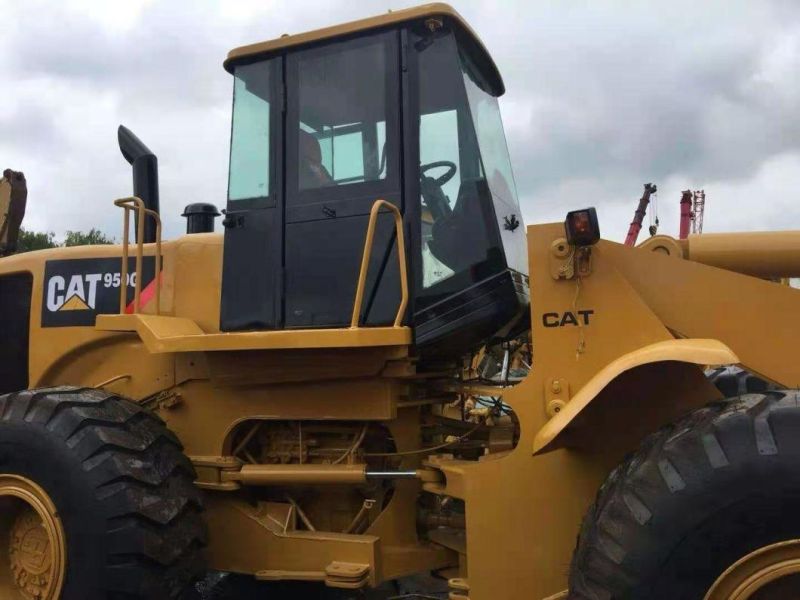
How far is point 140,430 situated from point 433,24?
2544mm

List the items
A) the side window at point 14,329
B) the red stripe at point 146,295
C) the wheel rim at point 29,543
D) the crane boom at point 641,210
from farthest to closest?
the crane boom at point 641,210 < the side window at point 14,329 < the red stripe at point 146,295 < the wheel rim at point 29,543

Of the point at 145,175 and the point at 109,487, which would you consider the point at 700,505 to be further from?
the point at 145,175

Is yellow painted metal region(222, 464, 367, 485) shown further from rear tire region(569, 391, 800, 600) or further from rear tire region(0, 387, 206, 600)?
rear tire region(569, 391, 800, 600)

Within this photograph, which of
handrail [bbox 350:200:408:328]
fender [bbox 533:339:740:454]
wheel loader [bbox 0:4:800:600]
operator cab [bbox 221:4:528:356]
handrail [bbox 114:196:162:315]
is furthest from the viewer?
handrail [bbox 114:196:162:315]

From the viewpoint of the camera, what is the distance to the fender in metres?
2.55

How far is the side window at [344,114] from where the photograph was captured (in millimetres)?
3684

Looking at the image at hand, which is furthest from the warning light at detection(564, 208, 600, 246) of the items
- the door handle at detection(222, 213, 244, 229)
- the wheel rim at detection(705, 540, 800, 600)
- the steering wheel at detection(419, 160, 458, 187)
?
the door handle at detection(222, 213, 244, 229)

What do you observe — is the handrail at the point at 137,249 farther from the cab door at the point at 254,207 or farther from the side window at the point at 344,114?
the side window at the point at 344,114

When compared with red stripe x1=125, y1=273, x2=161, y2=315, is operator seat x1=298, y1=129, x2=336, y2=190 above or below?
above

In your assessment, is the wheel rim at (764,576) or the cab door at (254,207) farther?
the cab door at (254,207)

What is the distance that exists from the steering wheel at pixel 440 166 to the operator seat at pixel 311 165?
0.52 meters

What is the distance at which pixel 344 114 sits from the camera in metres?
3.78

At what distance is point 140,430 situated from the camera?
144 inches

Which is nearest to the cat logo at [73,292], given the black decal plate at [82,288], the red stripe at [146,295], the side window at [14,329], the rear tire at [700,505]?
the black decal plate at [82,288]
